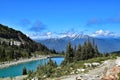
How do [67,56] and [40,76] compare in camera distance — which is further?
[67,56]

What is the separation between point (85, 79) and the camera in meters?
46.8

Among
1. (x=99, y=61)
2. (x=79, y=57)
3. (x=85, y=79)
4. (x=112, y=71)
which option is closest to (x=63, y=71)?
(x=99, y=61)

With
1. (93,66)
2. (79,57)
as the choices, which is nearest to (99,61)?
(93,66)

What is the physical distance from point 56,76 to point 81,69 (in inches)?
218

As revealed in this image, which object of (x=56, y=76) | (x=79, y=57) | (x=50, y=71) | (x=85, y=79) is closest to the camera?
(x=85, y=79)

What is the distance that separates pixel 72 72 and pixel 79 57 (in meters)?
70.2

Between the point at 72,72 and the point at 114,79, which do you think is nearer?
the point at 114,79

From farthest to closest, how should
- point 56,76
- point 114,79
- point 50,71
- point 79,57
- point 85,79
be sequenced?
point 79,57 < point 50,71 < point 56,76 < point 85,79 < point 114,79

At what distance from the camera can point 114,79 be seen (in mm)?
35812

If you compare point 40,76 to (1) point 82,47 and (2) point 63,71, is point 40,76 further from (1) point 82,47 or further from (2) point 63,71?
(1) point 82,47

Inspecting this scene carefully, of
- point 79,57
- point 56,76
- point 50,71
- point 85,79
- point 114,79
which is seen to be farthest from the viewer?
point 79,57

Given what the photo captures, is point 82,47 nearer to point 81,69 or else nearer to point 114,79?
point 81,69

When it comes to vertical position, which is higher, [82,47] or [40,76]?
[82,47]

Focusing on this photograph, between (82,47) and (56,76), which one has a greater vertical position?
(82,47)
